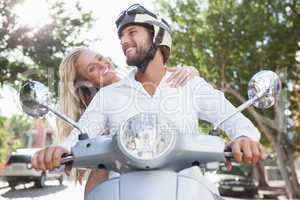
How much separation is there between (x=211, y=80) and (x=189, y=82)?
15.5m

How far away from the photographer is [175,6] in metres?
17.3

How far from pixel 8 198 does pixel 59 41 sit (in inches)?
203

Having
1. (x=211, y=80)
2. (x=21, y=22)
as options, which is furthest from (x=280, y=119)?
(x=21, y=22)

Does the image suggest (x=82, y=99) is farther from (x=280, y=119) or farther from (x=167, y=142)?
(x=280, y=119)

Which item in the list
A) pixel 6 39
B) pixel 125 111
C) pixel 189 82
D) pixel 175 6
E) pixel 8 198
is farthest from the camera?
pixel 175 6

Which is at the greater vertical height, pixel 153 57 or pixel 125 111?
pixel 153 57

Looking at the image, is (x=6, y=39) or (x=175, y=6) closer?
(x=6, y=39)

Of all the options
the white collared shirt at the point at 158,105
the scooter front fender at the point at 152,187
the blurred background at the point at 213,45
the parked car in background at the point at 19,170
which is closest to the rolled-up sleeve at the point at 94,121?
the white collared shirt at the point at 158,105

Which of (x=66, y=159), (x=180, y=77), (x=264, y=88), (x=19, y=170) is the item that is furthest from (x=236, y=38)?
(x=66, y=159)

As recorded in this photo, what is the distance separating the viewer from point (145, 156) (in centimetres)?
164

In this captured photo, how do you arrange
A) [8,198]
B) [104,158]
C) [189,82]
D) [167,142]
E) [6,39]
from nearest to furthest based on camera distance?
[167,142]
[104,158]
[189,82]
[6,39]
[8,198]

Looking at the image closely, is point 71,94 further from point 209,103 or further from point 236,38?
point 236,38

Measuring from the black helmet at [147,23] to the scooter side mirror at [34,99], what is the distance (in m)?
0.56

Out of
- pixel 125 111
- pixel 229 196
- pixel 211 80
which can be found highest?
pixel 211 80
